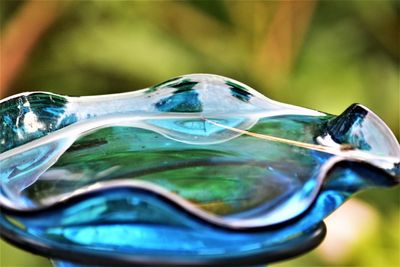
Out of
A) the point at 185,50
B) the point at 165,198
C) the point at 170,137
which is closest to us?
the point at 165,198

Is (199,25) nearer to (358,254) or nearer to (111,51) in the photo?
(111,51)

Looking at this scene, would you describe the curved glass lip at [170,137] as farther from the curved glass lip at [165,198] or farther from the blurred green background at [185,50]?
the blurred green background at [185,50]

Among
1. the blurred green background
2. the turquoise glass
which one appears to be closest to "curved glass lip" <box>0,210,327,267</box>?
the turquoise glass

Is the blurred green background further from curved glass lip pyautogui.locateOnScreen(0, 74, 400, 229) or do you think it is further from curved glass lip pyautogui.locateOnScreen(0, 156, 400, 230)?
curved glass lip pyautogui.locateOnScreen(0, 156, 400, 230)

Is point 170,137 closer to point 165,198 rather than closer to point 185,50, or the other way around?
point 165,198

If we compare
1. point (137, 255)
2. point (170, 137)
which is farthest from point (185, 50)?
point (137, 255)

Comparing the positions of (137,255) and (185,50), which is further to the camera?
(185,50)

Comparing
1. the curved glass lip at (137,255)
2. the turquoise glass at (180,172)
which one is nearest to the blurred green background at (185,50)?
the turquoise glass at (180,172)
